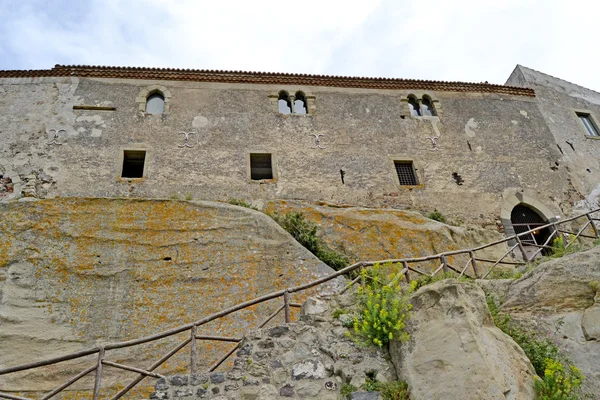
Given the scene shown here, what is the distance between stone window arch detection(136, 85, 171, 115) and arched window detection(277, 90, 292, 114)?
3658 millimetres

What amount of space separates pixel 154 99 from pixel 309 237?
764 cm

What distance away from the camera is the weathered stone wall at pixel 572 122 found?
1633cm

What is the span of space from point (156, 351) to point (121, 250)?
2783 mm

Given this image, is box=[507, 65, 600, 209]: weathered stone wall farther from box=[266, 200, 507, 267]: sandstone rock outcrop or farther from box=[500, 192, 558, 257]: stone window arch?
box=[266, 200, 507, 267]: sandstone rock outcrop

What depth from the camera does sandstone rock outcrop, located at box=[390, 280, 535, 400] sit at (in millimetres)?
5176

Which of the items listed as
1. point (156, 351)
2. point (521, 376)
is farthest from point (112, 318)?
point (521, 376)

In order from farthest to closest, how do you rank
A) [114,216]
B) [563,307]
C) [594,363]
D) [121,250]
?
[114,216] → [121,250] → [563,307] → [594,363]

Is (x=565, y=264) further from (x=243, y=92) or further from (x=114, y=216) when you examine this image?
(x=243, y=92)

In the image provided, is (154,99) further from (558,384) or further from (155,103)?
(558,384)

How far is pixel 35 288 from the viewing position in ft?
31.6

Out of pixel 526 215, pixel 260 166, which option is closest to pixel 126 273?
pixel 260 166

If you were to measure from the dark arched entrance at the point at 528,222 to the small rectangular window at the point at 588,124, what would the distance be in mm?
5514

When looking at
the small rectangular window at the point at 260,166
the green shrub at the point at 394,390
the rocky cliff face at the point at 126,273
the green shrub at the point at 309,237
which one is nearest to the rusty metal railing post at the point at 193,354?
the green shrub at the point at 394,390

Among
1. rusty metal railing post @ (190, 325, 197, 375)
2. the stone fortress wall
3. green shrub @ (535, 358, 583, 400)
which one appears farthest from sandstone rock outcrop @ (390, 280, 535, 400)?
the stone fortress wall
